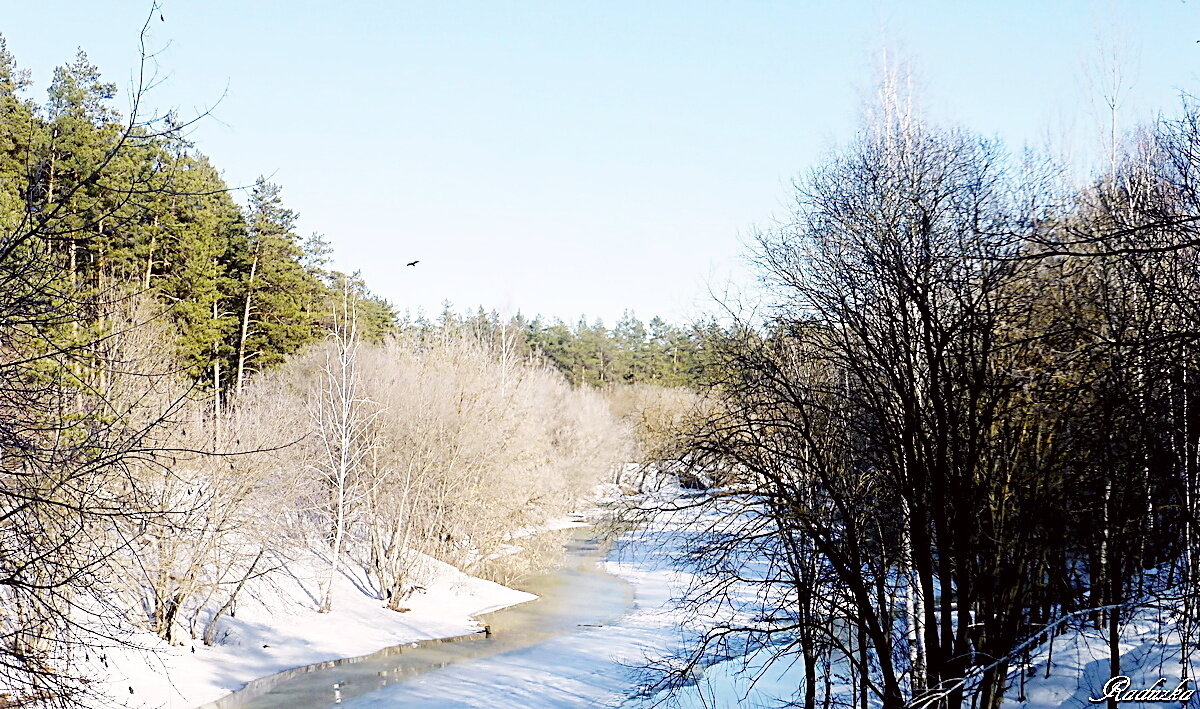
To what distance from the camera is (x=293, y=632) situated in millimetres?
21000

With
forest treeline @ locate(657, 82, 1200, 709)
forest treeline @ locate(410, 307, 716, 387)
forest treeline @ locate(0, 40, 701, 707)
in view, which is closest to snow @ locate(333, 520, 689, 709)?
forest treeline @ locate(657, 82, 1200, 709)

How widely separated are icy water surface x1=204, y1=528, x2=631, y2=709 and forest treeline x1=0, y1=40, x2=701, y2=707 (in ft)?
7.94

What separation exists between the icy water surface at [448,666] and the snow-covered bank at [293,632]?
1.60 ft

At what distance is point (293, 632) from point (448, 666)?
387cm

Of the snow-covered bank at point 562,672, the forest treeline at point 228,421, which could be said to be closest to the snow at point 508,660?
the snow-covered bank at point 562,672

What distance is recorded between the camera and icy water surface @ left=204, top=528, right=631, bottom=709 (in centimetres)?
1700

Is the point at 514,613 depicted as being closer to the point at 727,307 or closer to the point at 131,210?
the point at 727,307

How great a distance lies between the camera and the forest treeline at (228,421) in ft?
20.7

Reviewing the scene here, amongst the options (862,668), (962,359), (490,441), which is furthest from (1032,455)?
(490,441)

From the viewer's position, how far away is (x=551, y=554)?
29750 millimetres
